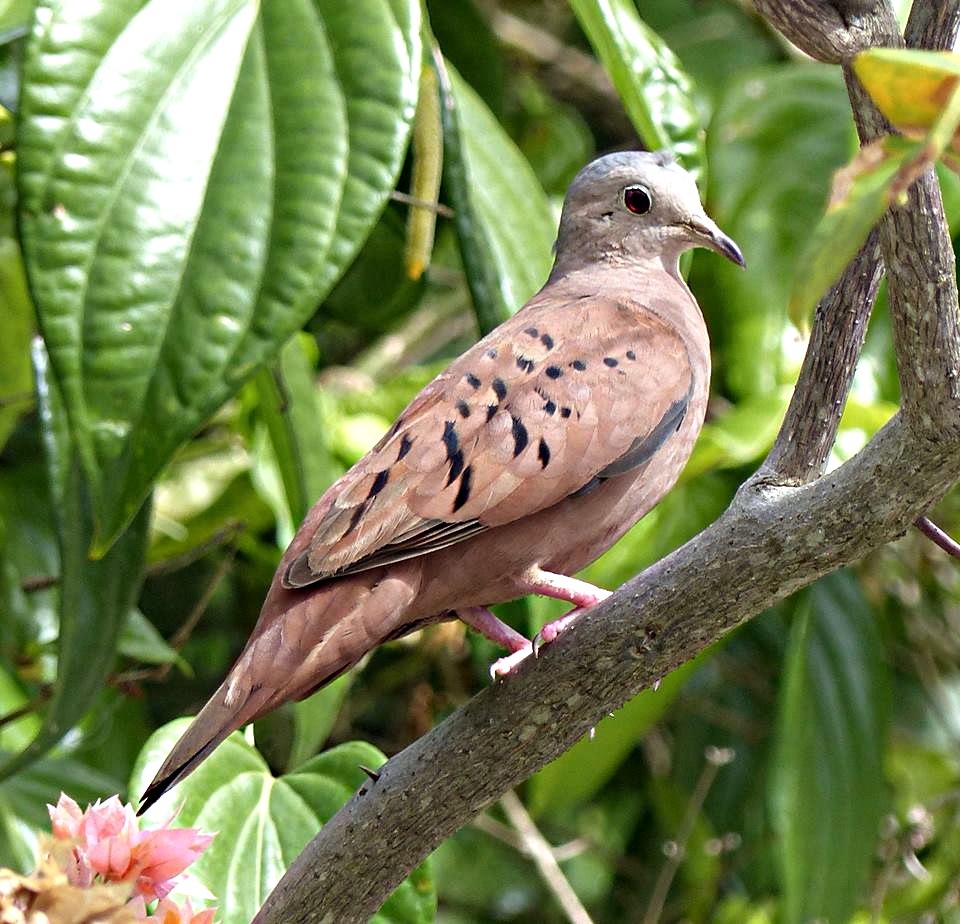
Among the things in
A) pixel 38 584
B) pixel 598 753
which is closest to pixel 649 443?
pixel 598 753

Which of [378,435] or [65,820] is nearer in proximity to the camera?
[65,820]

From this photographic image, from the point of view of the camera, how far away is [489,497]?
155cm

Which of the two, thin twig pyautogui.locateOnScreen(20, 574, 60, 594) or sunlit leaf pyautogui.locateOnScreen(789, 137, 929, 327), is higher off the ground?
sunlit leaf pyautogui.locateOnScreen(789, 137, 929, 327)

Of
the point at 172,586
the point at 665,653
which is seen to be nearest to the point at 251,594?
the point at 172,586

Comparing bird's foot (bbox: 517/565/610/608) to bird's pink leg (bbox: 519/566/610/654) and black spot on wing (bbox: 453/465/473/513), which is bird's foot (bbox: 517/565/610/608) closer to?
bird's pink leg (bbox: 519/566/610/654)

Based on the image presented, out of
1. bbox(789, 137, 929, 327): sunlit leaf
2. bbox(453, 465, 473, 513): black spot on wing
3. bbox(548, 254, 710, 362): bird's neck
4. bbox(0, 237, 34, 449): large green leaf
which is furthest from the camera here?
bbox(0, 237, 34, 449): large green leaf

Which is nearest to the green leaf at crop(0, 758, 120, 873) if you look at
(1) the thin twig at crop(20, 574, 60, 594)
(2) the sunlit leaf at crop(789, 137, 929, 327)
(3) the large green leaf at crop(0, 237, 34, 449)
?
(1) the thin twig at crop(20, 574, 60, 594)

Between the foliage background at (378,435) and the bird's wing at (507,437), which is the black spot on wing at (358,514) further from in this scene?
the foliage background at (378,435)

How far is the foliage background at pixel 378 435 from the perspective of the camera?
1528mm

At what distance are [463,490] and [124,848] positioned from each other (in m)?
0.56

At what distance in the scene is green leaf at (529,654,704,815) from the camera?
8.56 ft

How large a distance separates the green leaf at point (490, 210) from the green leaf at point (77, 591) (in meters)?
0.56

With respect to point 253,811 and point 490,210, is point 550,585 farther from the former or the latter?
point 490,210

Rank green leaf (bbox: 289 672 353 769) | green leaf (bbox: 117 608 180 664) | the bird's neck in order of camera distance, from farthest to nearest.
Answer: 1. green leaf (bbox: 117 608 180 664)
2. green leaf (bbox: 289 672 353 769)
3. the bird's neck
